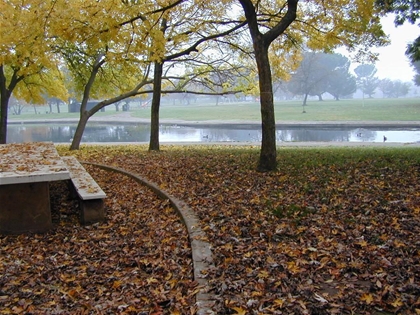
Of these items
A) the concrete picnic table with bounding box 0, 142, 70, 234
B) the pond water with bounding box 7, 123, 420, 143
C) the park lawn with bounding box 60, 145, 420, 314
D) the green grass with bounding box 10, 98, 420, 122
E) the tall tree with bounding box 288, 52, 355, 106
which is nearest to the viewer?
the park lawn with bounding box 60, 145, 420, 314

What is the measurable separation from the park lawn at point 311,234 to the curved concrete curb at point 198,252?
69 mm

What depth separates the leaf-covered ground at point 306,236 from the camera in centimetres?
299

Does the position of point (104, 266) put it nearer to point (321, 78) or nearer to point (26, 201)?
point (26, 201)

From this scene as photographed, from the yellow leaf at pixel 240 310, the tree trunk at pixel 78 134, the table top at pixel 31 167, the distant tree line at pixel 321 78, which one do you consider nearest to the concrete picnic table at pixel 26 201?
the table top at pixel 31 167

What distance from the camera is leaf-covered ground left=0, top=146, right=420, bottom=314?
2.99 m

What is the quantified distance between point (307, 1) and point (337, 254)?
828 centimetres

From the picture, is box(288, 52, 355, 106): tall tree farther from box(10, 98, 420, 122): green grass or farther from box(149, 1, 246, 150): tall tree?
box(149, 1, 246, 150): tall tree

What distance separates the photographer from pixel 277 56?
548 inches

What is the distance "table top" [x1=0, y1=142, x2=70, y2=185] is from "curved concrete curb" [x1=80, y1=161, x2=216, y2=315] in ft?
5.40

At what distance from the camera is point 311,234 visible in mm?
4402

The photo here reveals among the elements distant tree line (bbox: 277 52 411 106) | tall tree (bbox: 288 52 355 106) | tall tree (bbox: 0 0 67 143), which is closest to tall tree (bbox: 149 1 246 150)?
tall tree (bbox: 0 0 67 143)

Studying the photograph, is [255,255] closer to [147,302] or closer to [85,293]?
[147,302]

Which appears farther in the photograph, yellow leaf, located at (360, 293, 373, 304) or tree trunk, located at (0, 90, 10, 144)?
tree trunk, located at (0, 90, 10, 144)

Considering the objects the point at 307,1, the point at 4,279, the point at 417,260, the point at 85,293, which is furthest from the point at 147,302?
the point at 307,1
